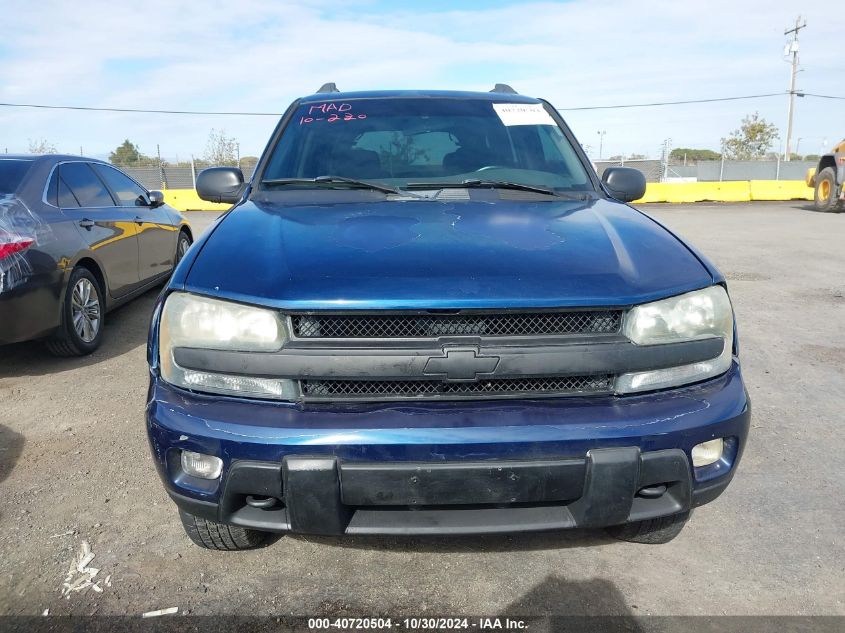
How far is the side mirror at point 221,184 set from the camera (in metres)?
3.23

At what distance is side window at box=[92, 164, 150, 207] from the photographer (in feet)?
18.4

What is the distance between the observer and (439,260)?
194cm

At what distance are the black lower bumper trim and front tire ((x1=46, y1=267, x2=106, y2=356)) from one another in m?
3.07

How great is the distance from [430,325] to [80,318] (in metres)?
3.68

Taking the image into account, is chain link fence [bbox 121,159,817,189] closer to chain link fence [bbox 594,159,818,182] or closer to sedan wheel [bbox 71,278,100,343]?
chain link fence [bbox 594,159,818,182]

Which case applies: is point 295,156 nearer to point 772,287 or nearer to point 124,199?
point 124,199

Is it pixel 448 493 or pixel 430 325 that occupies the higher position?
pixel 430 325

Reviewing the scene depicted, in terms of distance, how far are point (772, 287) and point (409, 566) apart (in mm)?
6224

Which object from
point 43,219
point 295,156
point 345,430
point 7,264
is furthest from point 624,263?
point 43,219

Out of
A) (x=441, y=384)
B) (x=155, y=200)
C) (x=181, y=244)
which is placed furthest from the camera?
(x=181, y=244)

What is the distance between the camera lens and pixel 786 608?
2.06 m

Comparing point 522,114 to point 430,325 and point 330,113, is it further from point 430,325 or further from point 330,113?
point 430,325

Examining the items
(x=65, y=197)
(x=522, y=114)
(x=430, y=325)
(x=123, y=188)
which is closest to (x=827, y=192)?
(x=522, y=114)

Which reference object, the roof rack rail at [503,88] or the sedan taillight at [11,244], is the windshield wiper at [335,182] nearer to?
the roof rack rail at [503,88]
